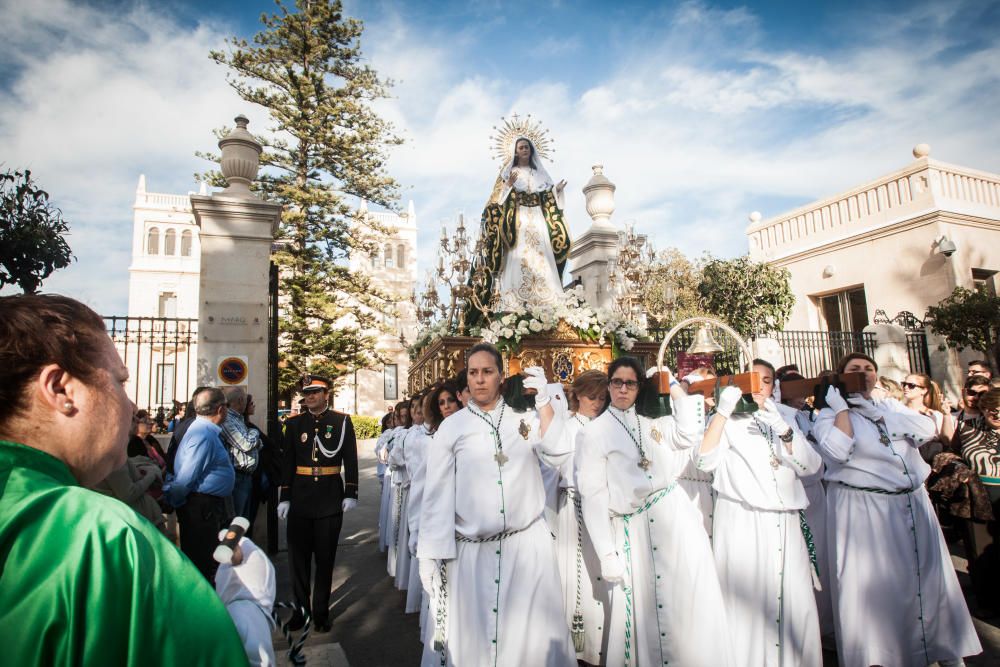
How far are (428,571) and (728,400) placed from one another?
2433 millimetres

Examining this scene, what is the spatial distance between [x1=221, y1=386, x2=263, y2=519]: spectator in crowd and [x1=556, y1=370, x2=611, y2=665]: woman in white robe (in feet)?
11.6

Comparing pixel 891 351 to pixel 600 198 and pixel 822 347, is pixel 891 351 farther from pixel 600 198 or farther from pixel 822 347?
pixel 600 198

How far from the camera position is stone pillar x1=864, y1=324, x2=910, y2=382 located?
48.2 ft

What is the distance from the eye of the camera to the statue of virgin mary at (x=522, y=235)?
1098 centimetres

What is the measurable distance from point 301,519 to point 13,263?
15.3 ft

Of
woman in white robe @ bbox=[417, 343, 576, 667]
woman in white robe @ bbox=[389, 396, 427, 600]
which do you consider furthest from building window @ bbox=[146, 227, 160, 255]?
woman in white robe @ bbox=[417, 343, 576, 667]

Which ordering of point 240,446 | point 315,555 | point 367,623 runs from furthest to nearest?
1. point 240,446
2. point 367,623
3. point 315,555

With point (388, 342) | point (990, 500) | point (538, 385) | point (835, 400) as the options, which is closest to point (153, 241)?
point (388, 342)

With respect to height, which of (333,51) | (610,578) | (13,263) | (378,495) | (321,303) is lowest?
(378,495)

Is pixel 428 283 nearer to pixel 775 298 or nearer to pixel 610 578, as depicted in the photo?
pixel 610 578

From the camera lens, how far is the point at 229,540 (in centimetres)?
168

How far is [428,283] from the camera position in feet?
34.4

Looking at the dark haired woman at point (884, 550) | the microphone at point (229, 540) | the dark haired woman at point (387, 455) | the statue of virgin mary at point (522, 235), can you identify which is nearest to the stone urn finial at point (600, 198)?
the statue of virgin mary at point (522, 235)

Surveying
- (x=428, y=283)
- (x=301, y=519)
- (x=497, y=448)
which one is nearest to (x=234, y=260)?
(x=428, y=283)
